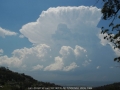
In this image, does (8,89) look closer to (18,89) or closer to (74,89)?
(18,89)

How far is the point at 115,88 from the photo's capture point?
2702 cm

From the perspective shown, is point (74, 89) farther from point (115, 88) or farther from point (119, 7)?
point (119, 7)

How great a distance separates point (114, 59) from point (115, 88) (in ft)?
31.4

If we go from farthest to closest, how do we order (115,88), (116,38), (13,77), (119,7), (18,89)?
(13,77) → (18,89) → (115,88) → (116,38) → (119,7)

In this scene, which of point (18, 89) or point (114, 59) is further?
point (18, 89)

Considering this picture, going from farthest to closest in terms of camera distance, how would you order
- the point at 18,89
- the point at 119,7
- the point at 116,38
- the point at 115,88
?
the point at 18,89
the point at 115,88
the point at 116,38
the point at 119,7

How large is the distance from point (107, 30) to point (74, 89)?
15.2m

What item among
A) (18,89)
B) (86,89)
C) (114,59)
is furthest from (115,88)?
(18,89)

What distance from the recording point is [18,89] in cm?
3394

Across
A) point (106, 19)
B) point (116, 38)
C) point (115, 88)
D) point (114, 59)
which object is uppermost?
point (106, 19)

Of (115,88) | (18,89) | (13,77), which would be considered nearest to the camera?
(115,88)

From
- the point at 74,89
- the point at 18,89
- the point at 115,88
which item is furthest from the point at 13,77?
the point at 115,88

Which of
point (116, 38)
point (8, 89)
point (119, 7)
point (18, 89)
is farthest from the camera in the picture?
point (18, 89)

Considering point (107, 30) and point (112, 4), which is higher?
point (112, 4)
